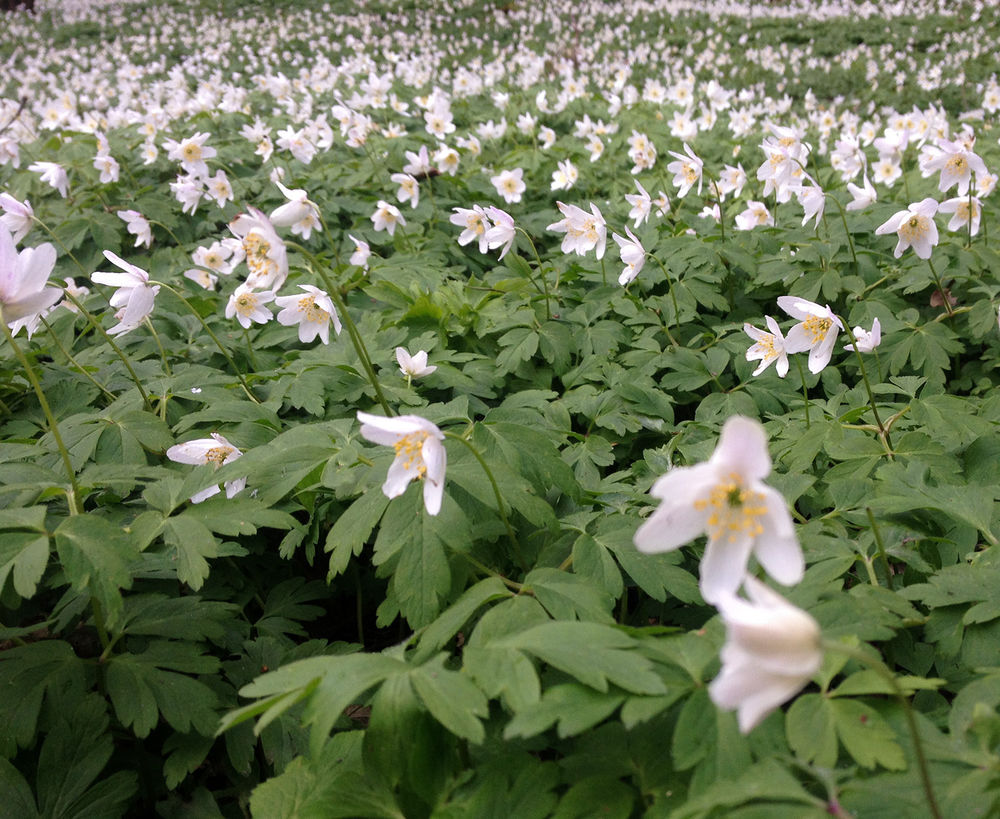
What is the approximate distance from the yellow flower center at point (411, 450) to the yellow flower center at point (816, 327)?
1628mm

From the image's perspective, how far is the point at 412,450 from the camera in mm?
1779

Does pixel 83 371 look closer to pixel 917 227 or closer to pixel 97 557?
pixel 97 557

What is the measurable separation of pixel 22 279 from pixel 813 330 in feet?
8.31

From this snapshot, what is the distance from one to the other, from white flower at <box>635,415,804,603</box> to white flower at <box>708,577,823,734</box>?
6.0 inches

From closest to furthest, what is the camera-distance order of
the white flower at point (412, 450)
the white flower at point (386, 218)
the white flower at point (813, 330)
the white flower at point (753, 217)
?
the white flower at point (412, 450), the white flower at point (813, 330), the white flower at point (386, 218), the white flower at point (753, 217)

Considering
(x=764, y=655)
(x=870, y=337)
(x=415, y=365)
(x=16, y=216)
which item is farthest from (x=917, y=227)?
(x=16, y=216)

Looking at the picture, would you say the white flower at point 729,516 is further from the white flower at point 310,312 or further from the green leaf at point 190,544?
the white flower at point 310,312

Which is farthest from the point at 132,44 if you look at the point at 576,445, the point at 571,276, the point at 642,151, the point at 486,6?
the point at 576,445

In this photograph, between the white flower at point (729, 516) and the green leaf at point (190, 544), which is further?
the green leaf at point (190, 544)

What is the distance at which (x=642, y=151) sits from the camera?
5711mm

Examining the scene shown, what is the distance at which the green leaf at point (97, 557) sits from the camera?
175 centimetres

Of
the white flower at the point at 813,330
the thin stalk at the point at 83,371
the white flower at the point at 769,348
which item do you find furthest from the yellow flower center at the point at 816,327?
the thin stalk at the point at 83,371

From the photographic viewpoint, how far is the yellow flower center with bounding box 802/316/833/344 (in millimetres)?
2609

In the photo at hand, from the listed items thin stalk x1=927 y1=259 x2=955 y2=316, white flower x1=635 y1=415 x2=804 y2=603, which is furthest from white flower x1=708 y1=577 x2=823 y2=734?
thin stalk x1=927 y1=259 x2=955 y2=316
